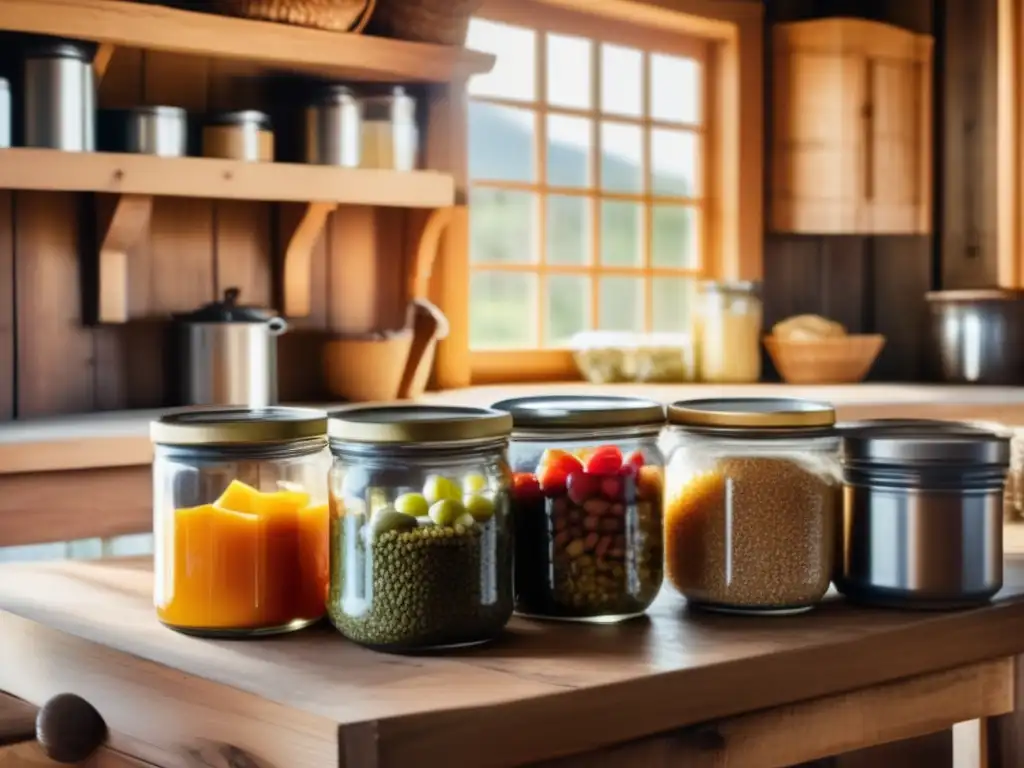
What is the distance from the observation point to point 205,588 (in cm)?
114

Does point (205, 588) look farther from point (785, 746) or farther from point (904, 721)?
point (904, 721)

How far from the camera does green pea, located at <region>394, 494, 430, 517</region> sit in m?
1.08

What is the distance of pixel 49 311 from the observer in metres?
3.02

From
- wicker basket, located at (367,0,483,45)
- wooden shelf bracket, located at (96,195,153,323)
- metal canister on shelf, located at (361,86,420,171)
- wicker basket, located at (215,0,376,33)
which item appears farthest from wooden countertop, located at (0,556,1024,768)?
wicker basket, located at (367,0,483,45)

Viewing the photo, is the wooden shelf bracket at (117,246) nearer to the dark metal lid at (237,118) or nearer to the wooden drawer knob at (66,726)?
the dark metal lid at (237,118)

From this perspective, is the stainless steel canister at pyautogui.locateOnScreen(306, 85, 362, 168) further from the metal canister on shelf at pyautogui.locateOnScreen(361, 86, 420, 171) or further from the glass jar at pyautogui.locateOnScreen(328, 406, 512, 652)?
the glass jar at pyautogui.locateOnScreen(328, 406, 512, 652)

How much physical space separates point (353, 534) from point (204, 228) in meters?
2.29

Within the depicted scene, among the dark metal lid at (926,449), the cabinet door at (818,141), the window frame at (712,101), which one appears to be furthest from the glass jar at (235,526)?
the cabinet door at (818,141)

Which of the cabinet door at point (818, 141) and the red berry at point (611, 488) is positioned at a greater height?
the cabinet door at point (818, 141)

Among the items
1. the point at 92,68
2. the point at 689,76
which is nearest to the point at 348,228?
the point at 92,68

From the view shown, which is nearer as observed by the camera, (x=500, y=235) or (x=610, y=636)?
(x=610, y=636)

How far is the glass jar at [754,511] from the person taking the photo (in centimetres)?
121

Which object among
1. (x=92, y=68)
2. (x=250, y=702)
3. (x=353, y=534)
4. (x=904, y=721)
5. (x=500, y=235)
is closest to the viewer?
(x=250, y=702)

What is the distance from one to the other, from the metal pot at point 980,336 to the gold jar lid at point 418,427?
347 centimetres
